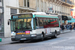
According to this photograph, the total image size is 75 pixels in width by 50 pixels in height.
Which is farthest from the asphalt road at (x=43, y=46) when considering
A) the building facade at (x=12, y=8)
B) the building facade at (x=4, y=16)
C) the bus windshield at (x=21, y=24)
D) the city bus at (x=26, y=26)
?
the building facade at (x=4, y=16)

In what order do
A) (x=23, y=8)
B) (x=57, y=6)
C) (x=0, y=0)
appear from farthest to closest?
1. (x=57, y=6)
2. (x=23, y=8)
3. (x=0, y=0)

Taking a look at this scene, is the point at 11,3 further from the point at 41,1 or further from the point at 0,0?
the point at 41,1

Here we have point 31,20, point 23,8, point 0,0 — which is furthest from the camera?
point 23,8

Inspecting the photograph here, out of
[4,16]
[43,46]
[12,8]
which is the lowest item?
[43,46]

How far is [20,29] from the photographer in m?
18.1

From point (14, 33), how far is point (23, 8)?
12.1m

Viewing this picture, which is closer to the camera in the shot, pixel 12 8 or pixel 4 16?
pixel 4 16

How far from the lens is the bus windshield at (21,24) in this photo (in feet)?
58.8

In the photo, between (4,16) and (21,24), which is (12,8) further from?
(21,24)

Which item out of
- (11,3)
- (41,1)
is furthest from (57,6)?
(11,3)

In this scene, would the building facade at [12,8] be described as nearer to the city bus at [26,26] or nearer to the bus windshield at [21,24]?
the bus windshield at [21,24]

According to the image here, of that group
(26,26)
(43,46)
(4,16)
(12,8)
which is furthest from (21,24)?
(12,8)

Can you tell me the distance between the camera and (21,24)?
18.1m

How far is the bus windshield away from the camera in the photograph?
17922 mm
